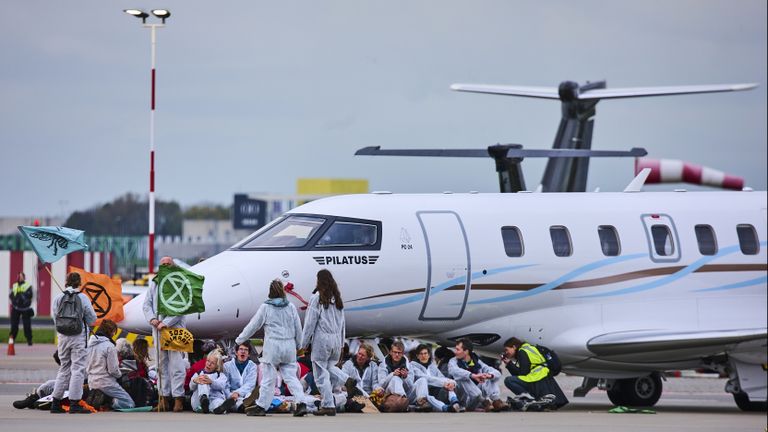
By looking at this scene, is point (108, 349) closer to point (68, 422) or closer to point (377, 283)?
point (68, 422)

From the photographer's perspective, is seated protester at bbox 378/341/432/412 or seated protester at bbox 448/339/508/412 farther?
seated protester at bbox 448/339/508/412

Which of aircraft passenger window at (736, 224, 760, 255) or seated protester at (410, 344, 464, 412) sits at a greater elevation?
aircraft passenger window at (736, 224, 760, 255)

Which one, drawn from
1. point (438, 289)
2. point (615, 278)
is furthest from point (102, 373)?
point (615, 278)

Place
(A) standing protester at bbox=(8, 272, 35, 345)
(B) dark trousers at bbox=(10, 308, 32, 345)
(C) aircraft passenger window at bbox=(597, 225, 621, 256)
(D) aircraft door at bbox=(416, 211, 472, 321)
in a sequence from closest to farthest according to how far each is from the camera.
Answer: (D) aircraft door at bbox=(416, 211, 472, 321) < (C) aircraft passenger window at bbox=(597, 225, 621, 256) < (B) dark trousers at bbox=(10, 308, 32, 345) < (A) standing protester at bbox=(8, 272, 35, 345)

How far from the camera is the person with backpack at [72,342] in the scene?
1617 cm

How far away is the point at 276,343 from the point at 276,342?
0.01 meters

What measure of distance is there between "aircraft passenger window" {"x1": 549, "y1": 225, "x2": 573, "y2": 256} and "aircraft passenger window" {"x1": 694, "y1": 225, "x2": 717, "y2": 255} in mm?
1993

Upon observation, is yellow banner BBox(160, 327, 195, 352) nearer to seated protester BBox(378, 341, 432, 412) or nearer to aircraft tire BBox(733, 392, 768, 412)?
seated protester BBox(378, 341, 432, 412)

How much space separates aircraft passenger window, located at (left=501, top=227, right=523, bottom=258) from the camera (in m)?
19.0

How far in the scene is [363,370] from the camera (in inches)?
704

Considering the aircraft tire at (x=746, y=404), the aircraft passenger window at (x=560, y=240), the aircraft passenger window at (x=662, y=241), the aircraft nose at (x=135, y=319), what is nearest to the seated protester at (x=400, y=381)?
the aircraft passenger window at (x=560, y=240)

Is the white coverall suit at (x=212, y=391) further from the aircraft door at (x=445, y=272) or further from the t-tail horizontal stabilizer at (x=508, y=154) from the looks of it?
the t-tail horizontal stabilizer at (x=508, y=154)

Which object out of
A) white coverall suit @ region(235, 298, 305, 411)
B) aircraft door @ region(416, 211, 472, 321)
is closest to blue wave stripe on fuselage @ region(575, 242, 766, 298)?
aircraft door @ region(416, 211, 472, 321)

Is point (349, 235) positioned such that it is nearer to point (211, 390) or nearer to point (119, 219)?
point (211, 390)
